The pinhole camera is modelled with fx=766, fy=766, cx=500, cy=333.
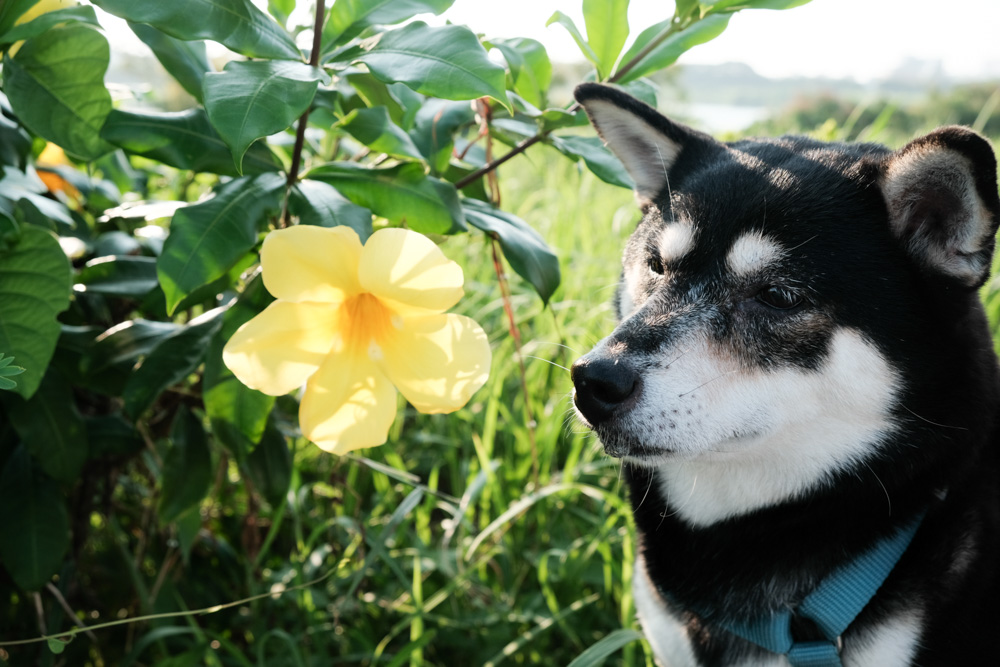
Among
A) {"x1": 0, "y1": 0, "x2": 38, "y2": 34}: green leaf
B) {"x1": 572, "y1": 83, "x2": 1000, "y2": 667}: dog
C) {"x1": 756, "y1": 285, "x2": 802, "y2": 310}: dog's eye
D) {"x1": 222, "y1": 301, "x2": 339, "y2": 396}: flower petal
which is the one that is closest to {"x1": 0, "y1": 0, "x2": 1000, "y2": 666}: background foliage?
{"x1": 0, "y1": 0, "x2": 38, "y2": 34}: green leaf

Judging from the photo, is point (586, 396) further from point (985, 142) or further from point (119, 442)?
point (119, 442)

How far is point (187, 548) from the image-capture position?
1615 mm

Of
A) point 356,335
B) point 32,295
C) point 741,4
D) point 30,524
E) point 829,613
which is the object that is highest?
point 741,4

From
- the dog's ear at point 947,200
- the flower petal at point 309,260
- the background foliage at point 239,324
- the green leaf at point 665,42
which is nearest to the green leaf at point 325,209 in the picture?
the background foliage at point 239,324

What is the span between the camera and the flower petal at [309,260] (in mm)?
1028

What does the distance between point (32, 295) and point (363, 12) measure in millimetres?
699

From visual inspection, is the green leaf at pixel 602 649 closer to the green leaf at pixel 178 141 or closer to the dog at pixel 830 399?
the dog at pixel 830 399

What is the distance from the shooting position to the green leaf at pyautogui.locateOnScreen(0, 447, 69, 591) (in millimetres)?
1461

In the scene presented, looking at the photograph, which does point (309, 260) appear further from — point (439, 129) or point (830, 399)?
point (830, 399)

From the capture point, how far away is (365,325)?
118 centimetres

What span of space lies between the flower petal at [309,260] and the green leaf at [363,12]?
35 cm

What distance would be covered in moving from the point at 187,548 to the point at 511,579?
3.01 feet

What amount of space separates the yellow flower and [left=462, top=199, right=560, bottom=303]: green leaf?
0.22 meters

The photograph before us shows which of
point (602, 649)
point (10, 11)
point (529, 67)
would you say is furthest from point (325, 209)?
point (602, 649)
